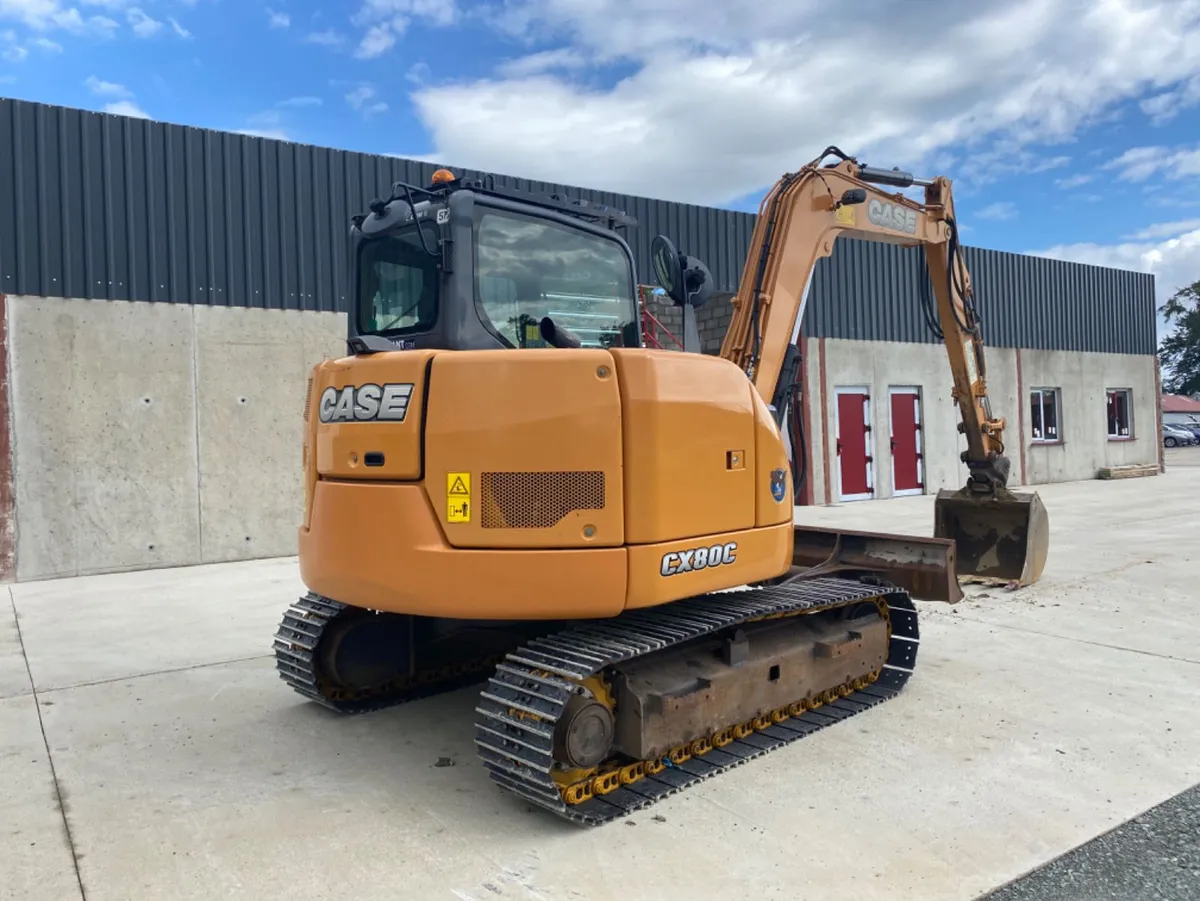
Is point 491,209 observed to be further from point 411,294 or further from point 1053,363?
point 1053,363

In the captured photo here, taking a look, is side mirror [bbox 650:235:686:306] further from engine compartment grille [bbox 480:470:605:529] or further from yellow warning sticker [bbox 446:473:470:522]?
yellow warning sticker [bbox 446:473:470:522]

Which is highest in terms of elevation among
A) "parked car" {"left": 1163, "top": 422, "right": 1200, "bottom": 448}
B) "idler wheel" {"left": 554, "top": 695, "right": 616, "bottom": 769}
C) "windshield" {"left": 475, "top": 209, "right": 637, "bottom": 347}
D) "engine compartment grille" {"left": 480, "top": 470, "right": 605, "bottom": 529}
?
"windshield" {"left": 475, "top": 209, "right": 637, "bottom": 347}

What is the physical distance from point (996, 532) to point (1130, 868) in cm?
538

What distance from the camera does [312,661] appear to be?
16.5 ft

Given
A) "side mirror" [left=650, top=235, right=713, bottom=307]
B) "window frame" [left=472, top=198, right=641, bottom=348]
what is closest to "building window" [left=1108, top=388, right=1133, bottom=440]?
"side mirror" [left=650, top=235, right=713, bottom=307]

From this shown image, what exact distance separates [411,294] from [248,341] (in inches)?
304

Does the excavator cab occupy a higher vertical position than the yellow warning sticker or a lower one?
higher

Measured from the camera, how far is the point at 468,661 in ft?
18.8

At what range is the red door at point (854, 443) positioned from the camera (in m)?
17.5

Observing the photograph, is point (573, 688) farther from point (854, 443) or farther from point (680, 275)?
point (854, 443)

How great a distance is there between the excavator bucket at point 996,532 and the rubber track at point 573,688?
3832mm

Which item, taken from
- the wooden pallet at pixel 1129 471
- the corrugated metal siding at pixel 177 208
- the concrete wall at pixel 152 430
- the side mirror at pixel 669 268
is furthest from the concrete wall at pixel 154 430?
the wooden pallet at pixel 1129 471

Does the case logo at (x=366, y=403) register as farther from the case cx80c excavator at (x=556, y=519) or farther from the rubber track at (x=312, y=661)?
the rubber track at (x=312, y=661)

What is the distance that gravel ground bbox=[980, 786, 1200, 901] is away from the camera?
10.4 feet
